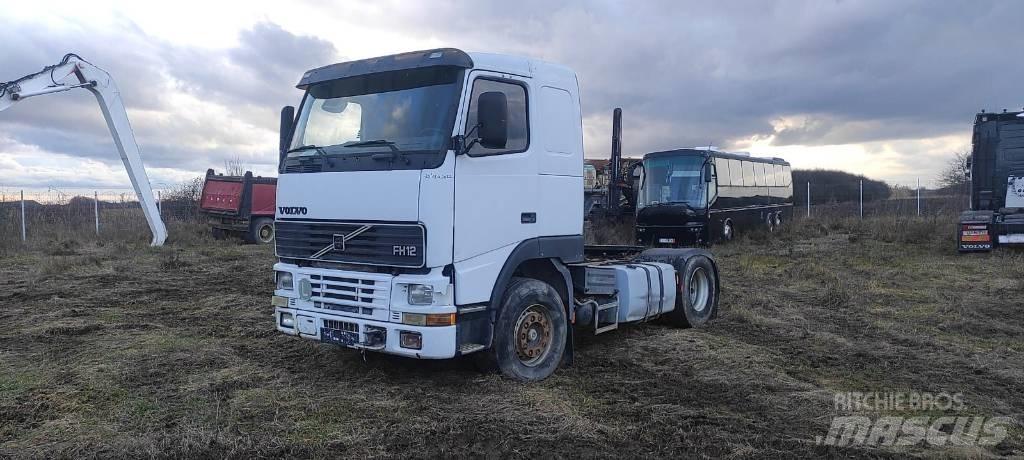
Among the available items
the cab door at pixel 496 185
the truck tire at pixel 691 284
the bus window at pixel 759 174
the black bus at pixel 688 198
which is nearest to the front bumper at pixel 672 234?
the black bus at pixel 688 198

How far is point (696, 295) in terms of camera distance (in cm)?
961

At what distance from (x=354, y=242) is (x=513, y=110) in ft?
5.88

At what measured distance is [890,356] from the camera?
7.25m

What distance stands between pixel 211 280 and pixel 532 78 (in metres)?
Result: 9.80

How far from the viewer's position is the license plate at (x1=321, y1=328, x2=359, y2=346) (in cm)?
586

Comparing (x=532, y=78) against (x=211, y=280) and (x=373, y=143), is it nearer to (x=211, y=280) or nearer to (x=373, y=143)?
(x=373, y=143)

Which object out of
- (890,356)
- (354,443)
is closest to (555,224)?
(354,443)

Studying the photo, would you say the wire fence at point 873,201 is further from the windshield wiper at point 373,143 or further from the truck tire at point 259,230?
the windshield wiper at point 373,143

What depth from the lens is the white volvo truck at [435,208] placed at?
5586mm

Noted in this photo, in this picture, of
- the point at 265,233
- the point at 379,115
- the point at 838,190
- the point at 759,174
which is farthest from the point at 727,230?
the point at 838,190

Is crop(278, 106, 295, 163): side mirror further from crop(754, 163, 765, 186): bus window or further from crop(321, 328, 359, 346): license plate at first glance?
crop(754, 163, 765, 186): bus window

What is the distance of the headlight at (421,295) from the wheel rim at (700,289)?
4991 mm

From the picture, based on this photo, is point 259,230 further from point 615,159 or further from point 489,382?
point 489,382
